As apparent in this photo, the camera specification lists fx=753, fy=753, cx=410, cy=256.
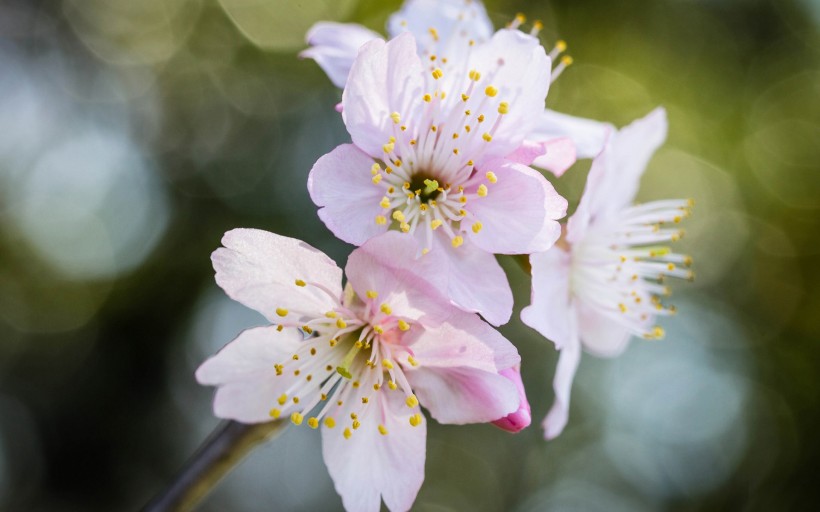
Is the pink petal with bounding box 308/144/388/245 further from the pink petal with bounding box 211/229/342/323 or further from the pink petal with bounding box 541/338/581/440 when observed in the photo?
the pink petal with bounding box 541/338/581/440

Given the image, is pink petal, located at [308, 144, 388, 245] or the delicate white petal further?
the delicate white petal

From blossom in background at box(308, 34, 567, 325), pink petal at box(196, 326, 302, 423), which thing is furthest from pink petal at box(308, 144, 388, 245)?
pink petal at box(196, 326, 302, 423)

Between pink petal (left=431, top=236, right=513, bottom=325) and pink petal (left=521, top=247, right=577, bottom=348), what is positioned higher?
pink petal (left=431, top=236, right=513, bottom=325)

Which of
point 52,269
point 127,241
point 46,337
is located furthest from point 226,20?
point 46,337

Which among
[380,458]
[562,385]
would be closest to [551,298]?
[562,385]

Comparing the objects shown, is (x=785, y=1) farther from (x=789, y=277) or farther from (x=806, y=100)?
(x=789, y=277)

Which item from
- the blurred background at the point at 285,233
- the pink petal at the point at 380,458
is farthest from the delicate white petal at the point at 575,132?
the blurred background at the point at 285,233

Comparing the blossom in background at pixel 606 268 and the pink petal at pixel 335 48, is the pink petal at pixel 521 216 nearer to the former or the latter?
the blossom in background at pixel 606 268
